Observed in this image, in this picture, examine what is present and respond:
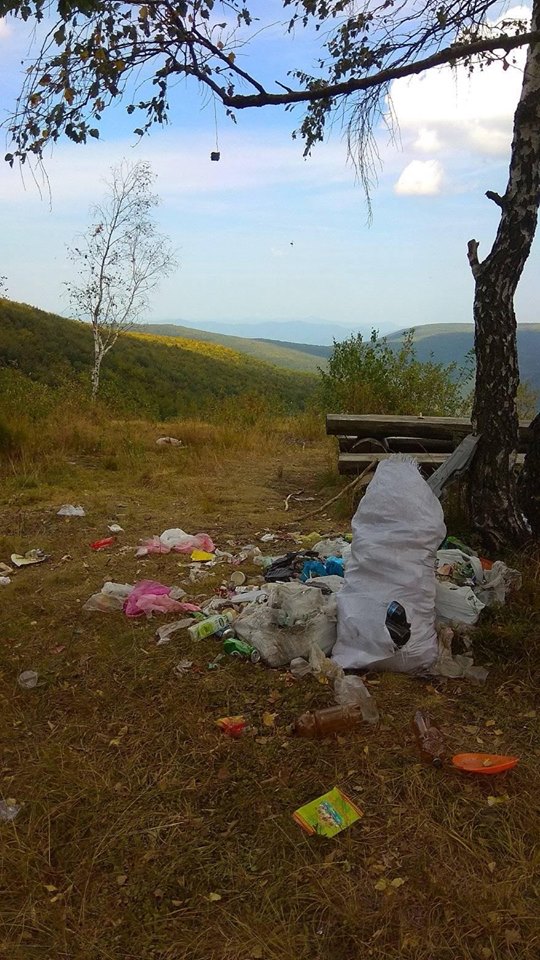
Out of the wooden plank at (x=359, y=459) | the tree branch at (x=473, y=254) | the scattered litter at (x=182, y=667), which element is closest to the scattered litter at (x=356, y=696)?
the scattered litter at (x=182, y=667)

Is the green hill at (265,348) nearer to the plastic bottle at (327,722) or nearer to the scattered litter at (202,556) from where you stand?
the scattered litter at (202,556)

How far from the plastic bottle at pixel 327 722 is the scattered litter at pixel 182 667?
584mm

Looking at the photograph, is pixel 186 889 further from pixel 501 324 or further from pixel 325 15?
pixel 325 15

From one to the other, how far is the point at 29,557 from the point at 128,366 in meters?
27.4

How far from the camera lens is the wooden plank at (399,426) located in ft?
18.0

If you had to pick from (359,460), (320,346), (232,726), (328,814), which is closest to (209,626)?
(232,726)

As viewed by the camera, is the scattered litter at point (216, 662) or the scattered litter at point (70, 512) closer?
the scattered litter at point (216, 662)

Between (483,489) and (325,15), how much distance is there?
244 centimetres

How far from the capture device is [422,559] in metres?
2.75

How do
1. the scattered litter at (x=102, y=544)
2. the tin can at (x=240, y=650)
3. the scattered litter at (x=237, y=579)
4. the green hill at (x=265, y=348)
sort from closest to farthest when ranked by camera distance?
the tin can at (x=240, y=650)
the scattered litter at (x=237, y=579)
the scattered litter at (x=102, y=544)
the green hill at (x=265, y=348)

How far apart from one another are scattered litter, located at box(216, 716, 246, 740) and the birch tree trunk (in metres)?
1.85

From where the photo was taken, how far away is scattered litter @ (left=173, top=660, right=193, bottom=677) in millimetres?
2656

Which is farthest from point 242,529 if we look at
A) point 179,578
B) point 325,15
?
point 325,15

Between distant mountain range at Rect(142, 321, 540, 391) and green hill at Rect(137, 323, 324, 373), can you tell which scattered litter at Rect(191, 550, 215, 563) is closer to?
green hill at Rect(137, 323, 324, 373)
